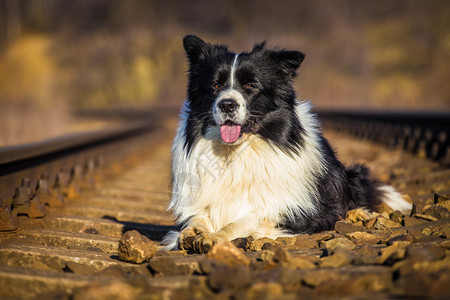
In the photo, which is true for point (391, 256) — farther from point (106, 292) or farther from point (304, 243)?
point (106, 292)

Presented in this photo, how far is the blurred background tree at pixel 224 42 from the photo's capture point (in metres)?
44.7

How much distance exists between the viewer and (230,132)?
4.05m

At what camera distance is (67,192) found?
5.56m

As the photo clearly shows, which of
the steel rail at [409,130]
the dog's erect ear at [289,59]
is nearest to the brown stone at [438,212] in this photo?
the dog's erect ear at [289,59]

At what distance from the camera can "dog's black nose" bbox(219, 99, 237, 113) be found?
3.93 metres

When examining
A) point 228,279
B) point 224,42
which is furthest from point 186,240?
point 224,42

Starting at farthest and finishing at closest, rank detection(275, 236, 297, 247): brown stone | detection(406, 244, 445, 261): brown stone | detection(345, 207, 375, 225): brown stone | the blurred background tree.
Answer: the blurred background tree < detection(345, 207, 375, 225): brown stone < detection(275, 236, 297, 247): brown stone < detection(406, 244, 445, 261): brown stone

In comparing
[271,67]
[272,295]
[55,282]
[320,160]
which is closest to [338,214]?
[320,160]

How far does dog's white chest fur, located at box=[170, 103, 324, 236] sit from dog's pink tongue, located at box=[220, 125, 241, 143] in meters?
0.13

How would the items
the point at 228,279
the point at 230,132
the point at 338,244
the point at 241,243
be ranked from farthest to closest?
1. the point at 230,132
2. the point at 241,243
3. the point at 338,244
4. the point at 228,279

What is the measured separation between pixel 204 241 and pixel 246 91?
1.45 meters

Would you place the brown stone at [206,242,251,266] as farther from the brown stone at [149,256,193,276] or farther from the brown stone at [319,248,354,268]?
the brown stone at [319,248,354,268]

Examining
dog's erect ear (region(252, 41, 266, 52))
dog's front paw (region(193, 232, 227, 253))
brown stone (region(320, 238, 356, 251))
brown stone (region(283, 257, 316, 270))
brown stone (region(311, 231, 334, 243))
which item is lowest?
brown stone (region(311, 231, 334, 243))

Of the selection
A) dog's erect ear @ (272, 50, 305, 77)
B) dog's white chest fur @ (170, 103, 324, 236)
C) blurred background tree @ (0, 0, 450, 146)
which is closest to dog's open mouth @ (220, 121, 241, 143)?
dog's white chest fur @ (170, 103, 324, 236)
